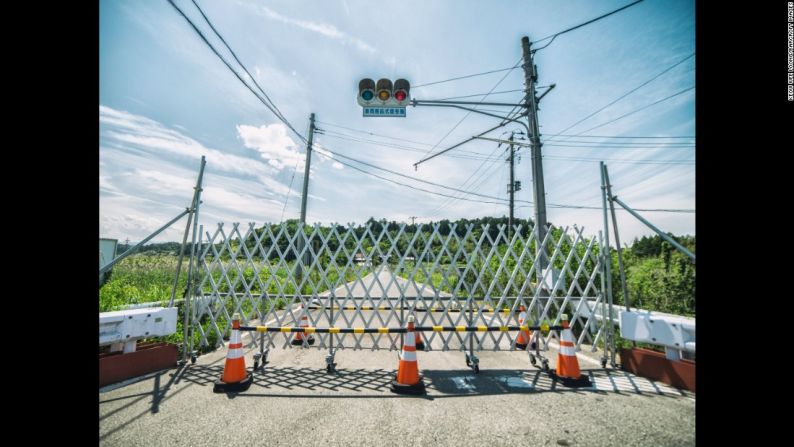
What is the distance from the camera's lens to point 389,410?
2777 mm

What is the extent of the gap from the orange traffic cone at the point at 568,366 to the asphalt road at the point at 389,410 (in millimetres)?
123

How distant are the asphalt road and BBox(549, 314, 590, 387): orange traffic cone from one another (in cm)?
12

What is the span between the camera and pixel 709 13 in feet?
4.15

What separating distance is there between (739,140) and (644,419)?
104 inches

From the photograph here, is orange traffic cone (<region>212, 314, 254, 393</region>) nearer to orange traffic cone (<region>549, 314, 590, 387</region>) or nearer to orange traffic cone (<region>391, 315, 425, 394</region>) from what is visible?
orange traffic cone (<region>391, 315, 425, 394</region>)

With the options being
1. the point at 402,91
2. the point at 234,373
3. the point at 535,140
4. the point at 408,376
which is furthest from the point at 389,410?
the point at 535,140

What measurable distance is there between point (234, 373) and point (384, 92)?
4.73 metres

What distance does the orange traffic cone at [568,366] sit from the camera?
3379 mm

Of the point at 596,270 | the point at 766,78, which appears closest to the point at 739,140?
the point at 766,78

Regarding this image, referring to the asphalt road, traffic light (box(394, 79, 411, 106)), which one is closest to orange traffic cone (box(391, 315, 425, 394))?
the asphalt road
